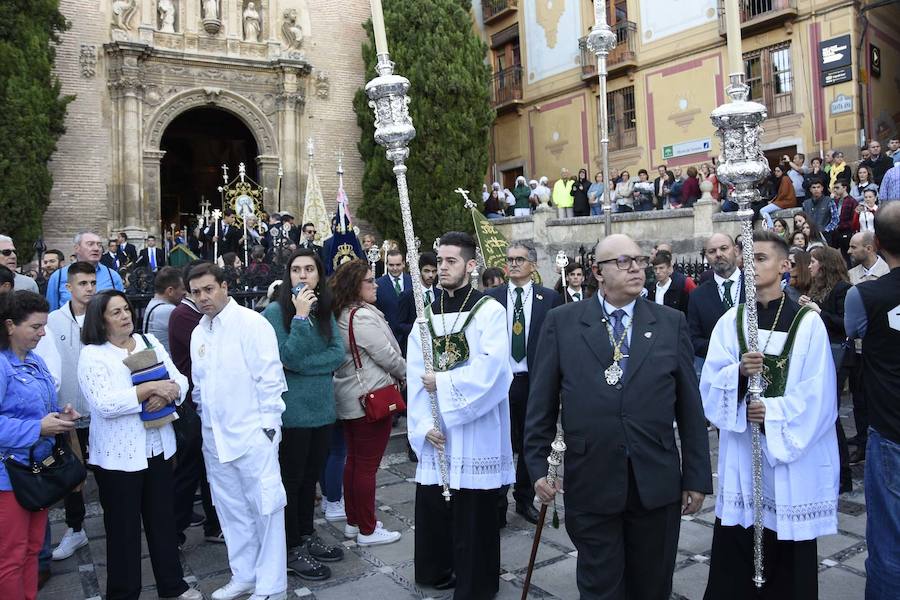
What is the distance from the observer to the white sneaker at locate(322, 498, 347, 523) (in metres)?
5.59

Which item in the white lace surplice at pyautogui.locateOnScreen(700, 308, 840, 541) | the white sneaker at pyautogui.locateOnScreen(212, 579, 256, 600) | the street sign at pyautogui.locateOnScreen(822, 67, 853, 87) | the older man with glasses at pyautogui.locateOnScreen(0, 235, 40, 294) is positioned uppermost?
the street sign at pyautogui.locateOnScreen(822, 67, 853, 87)

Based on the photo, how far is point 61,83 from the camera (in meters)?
17.3

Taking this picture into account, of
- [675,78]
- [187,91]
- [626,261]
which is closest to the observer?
[626,261]

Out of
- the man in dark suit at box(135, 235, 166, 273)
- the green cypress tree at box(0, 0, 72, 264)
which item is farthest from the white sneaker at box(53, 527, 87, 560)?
the green cypress tree at box(0, 0, 72, 264)

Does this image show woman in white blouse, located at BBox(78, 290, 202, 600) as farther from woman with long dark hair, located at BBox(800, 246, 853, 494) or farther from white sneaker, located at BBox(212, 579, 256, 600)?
woman with long dark hair, located at BBox(800, 246, 853, 494)

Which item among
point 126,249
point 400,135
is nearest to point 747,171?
point 400,135

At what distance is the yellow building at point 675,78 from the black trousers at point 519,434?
1501 centimetres

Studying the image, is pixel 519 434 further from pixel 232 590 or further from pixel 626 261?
pixel 626 261

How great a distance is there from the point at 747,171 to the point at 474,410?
1867 millimetres

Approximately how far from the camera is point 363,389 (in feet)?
16.5

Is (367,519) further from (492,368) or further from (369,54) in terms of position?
(369,54)

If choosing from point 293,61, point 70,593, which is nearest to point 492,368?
point 70,593

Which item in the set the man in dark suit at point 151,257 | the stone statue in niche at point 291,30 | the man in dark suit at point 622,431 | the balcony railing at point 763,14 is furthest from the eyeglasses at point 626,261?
the stone statue in niche at point 291,30

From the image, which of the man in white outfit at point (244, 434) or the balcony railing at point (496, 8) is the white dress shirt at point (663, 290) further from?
the balcony railing at point (496, 8)
